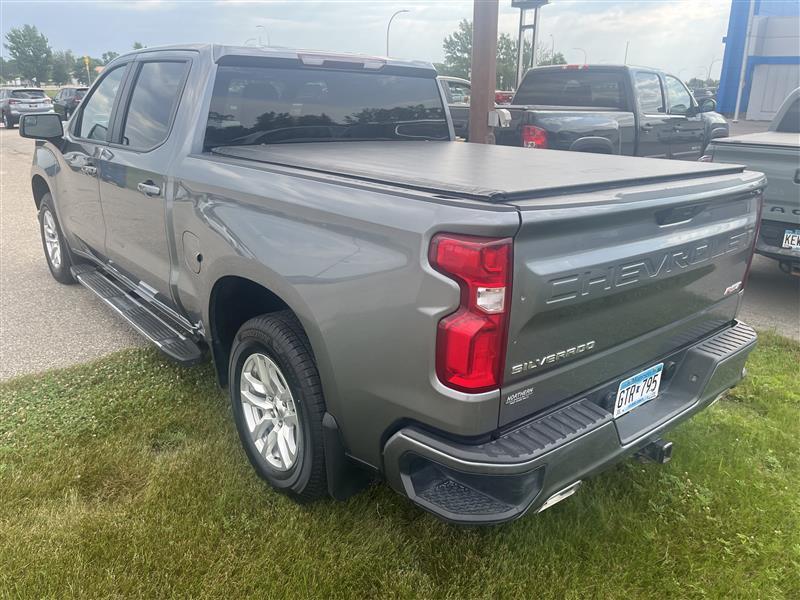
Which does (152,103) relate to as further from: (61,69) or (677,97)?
(61,69)

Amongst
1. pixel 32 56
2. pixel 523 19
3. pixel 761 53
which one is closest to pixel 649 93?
pixel 523 19

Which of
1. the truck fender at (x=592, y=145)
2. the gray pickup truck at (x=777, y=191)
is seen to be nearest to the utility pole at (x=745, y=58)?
the truck fender at (x=592, y=145)

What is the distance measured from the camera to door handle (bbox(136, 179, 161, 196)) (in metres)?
3.39

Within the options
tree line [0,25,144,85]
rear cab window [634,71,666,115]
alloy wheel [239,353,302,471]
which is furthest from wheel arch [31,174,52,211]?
tree line [0,25,144,85]

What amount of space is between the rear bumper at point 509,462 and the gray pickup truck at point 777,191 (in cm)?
364

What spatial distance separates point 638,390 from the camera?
8.42 feet

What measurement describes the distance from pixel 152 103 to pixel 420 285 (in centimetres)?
259

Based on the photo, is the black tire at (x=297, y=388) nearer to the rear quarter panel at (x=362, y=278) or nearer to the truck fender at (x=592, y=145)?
the rear quarter panel at (x=362, y=278)

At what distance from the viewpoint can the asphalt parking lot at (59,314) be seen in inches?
174

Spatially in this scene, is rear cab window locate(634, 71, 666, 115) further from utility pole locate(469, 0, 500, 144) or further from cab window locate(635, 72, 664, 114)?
utility pole locate(469, 0, 500, 144)

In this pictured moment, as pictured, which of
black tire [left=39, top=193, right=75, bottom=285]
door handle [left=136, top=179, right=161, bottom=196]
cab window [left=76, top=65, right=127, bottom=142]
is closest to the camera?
door handle [left=136, top=179, right=161, bottom=196]

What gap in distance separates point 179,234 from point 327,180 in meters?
1.21

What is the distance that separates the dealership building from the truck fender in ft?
81.0

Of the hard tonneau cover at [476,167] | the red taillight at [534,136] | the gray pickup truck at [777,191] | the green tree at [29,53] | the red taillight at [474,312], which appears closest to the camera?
the red taillight at [474,312]
